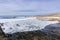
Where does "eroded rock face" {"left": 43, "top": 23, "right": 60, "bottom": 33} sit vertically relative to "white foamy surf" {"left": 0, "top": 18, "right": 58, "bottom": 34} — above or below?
below

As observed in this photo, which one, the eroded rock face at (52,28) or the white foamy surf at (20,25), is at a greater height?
the white foamy surf at (20,25)

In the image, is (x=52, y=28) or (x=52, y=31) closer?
(x=52, y=31)

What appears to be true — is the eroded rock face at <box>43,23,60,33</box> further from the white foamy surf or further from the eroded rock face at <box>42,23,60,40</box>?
the white foamy surf

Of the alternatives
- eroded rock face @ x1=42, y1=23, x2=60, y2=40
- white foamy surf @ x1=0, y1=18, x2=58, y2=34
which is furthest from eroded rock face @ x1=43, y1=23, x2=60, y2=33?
white foamy surf @ x1=0, y1=18, x2=58, y2=34

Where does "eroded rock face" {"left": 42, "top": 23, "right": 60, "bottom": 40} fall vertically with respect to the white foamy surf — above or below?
below

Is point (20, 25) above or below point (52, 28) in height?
above

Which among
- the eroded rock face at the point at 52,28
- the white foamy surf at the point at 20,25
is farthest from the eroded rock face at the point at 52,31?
the white foamy surf at the point at 20,25

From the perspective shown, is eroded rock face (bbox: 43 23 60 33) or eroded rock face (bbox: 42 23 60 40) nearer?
eroded rock face (bbox: 42 23 60 40)

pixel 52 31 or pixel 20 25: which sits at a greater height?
pixel 20 25

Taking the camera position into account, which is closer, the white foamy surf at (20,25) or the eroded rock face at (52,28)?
the white foamy surf at (20,25)

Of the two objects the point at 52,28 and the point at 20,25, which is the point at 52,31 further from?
the point at 20,25

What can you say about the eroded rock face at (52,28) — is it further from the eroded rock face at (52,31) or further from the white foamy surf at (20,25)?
the white foamy surf at (20,25)

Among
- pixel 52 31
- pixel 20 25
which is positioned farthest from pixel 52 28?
pixel 20 25

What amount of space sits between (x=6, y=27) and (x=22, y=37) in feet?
1.82
